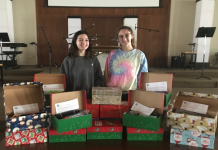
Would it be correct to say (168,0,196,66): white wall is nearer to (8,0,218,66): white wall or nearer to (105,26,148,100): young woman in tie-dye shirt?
(8,0,218,66): white wall

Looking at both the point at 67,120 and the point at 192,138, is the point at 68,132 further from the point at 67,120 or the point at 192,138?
the point at 192,138

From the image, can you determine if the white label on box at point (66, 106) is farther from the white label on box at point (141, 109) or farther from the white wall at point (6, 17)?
the white wall at point (6, 17)

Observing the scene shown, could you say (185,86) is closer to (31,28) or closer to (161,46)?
(161,46)

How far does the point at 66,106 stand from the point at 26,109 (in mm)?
245

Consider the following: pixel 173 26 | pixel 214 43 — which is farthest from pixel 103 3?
pixel 214 43

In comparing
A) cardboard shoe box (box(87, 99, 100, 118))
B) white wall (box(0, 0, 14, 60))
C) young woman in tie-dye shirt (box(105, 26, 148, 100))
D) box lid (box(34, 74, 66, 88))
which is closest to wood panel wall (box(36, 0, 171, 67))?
white wall (box(0, 0, 14, 60))

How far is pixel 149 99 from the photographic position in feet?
3.28

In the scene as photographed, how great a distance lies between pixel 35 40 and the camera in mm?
6098

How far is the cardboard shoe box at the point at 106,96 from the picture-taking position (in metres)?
1.04

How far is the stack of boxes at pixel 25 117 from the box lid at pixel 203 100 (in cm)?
71

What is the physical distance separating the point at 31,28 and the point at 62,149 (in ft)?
19.9

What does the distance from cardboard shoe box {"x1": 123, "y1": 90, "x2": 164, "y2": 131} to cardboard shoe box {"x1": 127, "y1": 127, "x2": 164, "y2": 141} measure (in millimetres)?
26

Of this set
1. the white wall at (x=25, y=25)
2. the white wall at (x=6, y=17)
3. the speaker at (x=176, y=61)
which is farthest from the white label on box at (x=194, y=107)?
the white wall at (x=25, y=25)

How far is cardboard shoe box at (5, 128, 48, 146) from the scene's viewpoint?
88 cm
